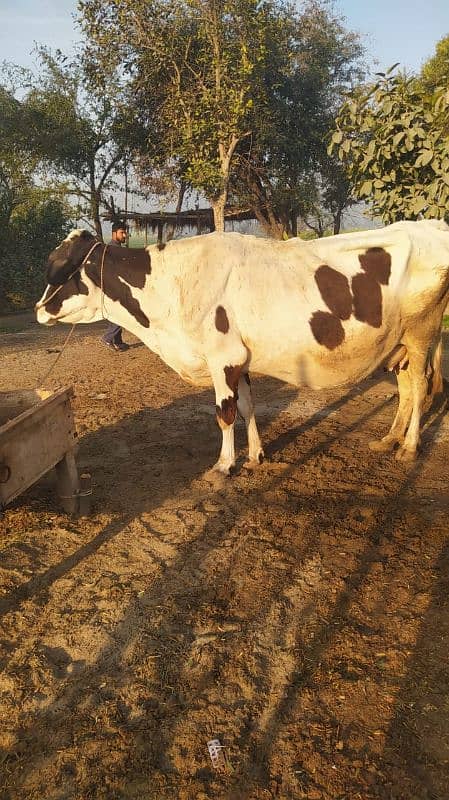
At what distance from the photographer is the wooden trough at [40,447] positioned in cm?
345

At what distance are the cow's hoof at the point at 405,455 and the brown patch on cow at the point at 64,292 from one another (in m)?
3.37

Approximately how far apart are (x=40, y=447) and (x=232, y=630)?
1839mm

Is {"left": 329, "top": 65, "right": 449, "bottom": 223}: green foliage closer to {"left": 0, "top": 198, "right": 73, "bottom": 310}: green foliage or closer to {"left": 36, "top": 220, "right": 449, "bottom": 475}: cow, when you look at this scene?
{"left": 36, "top": 220, "right": 449, "bottom": 475}: cow

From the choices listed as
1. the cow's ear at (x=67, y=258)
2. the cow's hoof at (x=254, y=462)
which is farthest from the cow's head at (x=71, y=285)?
the cow's hoof at (x=254, y=462)

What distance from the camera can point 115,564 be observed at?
3.67m

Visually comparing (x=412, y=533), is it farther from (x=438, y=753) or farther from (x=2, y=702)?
(x=2, y=702)

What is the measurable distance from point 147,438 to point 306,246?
265 cm

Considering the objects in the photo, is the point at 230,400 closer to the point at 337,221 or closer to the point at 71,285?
the point at 71,285

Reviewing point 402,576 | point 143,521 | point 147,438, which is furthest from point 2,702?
point 147,438

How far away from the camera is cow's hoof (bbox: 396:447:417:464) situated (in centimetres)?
527

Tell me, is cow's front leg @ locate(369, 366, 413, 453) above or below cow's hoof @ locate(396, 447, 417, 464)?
above

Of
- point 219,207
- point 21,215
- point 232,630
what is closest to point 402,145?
point 232,630

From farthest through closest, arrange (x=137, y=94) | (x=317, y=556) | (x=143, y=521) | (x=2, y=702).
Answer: (x=137, y=94) < (x=143, y=521) < (x=317, y=556) < (x=2, y=702)

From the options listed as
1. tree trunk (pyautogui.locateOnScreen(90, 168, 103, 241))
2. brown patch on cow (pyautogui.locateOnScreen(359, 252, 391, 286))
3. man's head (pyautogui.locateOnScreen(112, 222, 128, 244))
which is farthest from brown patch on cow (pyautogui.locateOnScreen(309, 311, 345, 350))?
tree trunk (pyautogui.locateOnScreen(90, 168, 103, 241))
